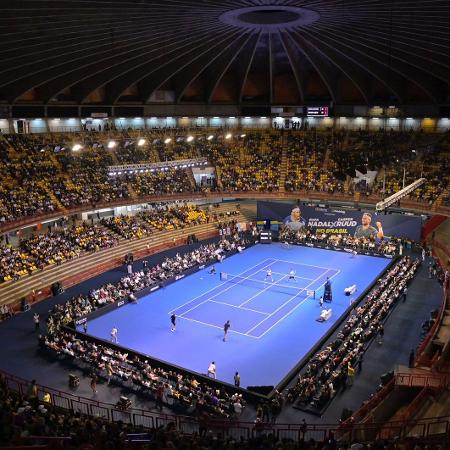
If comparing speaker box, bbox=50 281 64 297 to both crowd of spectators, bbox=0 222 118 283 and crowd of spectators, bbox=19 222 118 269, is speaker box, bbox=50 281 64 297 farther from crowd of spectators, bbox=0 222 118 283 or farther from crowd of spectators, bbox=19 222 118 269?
crowd of spectators, bbox=19 222 118 269

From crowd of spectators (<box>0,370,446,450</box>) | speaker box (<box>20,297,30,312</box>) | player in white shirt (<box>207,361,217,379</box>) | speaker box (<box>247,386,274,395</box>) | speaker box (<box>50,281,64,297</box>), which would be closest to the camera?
crowd of spectators (<box>0,370,446,450</box>)

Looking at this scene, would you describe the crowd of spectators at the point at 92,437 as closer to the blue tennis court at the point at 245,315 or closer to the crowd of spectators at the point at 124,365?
the crowd of spectators at the point at 124,365

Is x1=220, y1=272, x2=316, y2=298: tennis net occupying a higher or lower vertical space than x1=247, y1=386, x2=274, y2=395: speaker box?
lower

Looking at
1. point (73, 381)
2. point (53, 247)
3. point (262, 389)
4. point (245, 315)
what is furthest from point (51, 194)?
point (262, 389)

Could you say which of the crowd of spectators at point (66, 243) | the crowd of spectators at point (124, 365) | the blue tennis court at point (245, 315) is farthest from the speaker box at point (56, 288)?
the blue tennis court at point (245, 315)

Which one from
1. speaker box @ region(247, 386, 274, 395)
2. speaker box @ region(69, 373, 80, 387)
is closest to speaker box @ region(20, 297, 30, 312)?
speaker box @ region(69, 373, 80, 387)

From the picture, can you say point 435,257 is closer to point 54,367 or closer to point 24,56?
point 54,367
